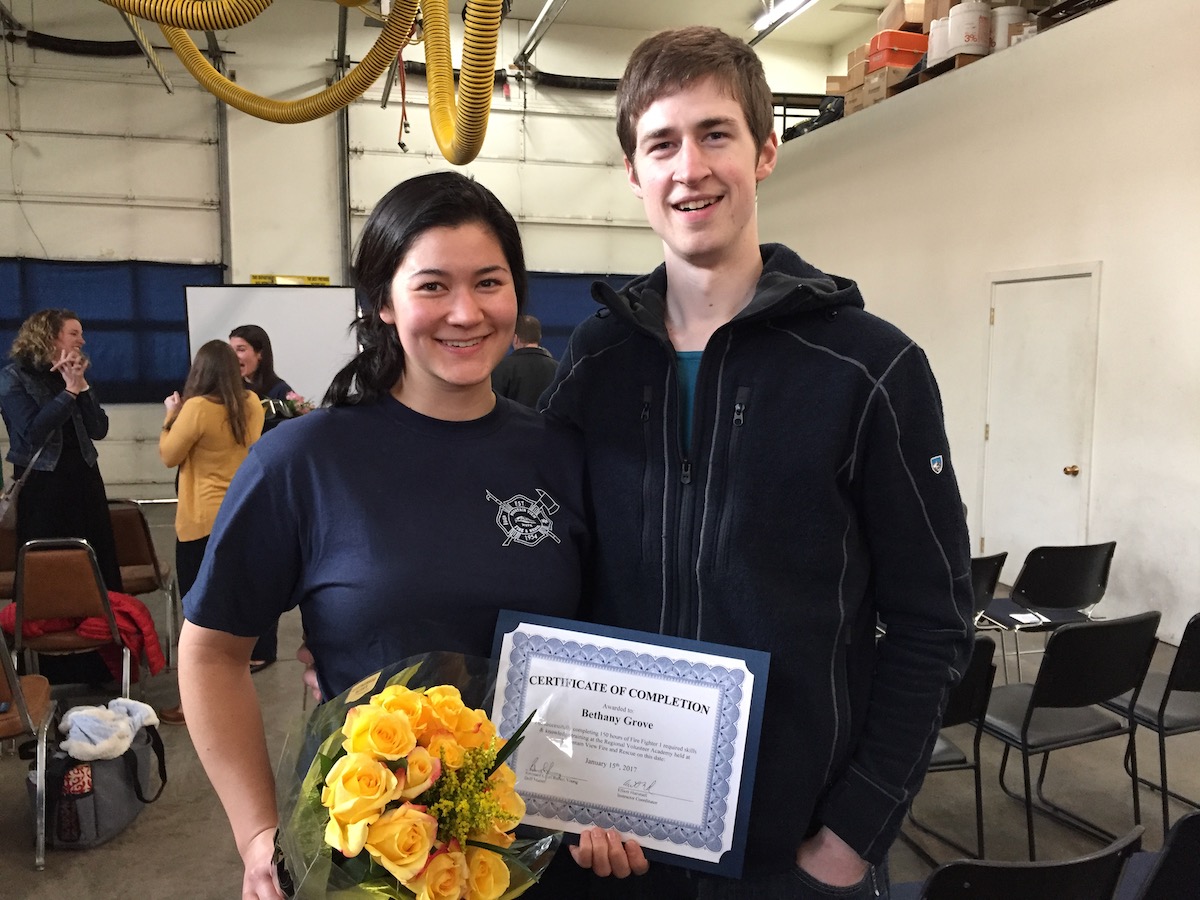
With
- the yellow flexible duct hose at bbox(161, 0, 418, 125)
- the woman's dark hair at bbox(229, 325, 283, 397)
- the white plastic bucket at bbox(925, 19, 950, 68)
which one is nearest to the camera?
the yellow flexible duct hose at bbox(161, 0, 418, 125)

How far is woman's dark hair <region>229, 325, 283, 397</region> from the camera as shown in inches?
195

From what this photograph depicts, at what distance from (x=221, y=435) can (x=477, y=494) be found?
3257mm

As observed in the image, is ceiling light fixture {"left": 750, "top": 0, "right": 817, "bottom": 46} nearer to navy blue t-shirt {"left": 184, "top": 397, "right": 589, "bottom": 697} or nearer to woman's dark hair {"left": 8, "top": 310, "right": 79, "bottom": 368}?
woman's dark hair {"left": 8, "top": 310, "right": 79, "bottom": 368}

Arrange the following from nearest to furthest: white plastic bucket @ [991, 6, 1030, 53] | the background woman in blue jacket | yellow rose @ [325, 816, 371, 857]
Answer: yellow rose @ [325, 816, 371, 857] < the background woman in blue jacket < white plastic bucket @ [991, 6, 1030, 53]

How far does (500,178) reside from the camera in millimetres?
9992

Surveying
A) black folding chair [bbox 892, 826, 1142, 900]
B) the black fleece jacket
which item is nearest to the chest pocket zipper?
the black fleece jacket

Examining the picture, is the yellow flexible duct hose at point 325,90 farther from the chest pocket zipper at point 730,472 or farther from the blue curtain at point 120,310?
the blue curtain at point 120,310

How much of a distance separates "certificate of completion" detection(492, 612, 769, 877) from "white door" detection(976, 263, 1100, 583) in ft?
17.6

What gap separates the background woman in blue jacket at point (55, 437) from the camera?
425cm

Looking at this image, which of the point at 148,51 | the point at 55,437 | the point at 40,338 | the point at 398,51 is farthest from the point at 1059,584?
the point at 148,51

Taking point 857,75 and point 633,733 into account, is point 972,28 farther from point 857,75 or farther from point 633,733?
point 633,733

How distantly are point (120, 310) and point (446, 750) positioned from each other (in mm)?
9863
